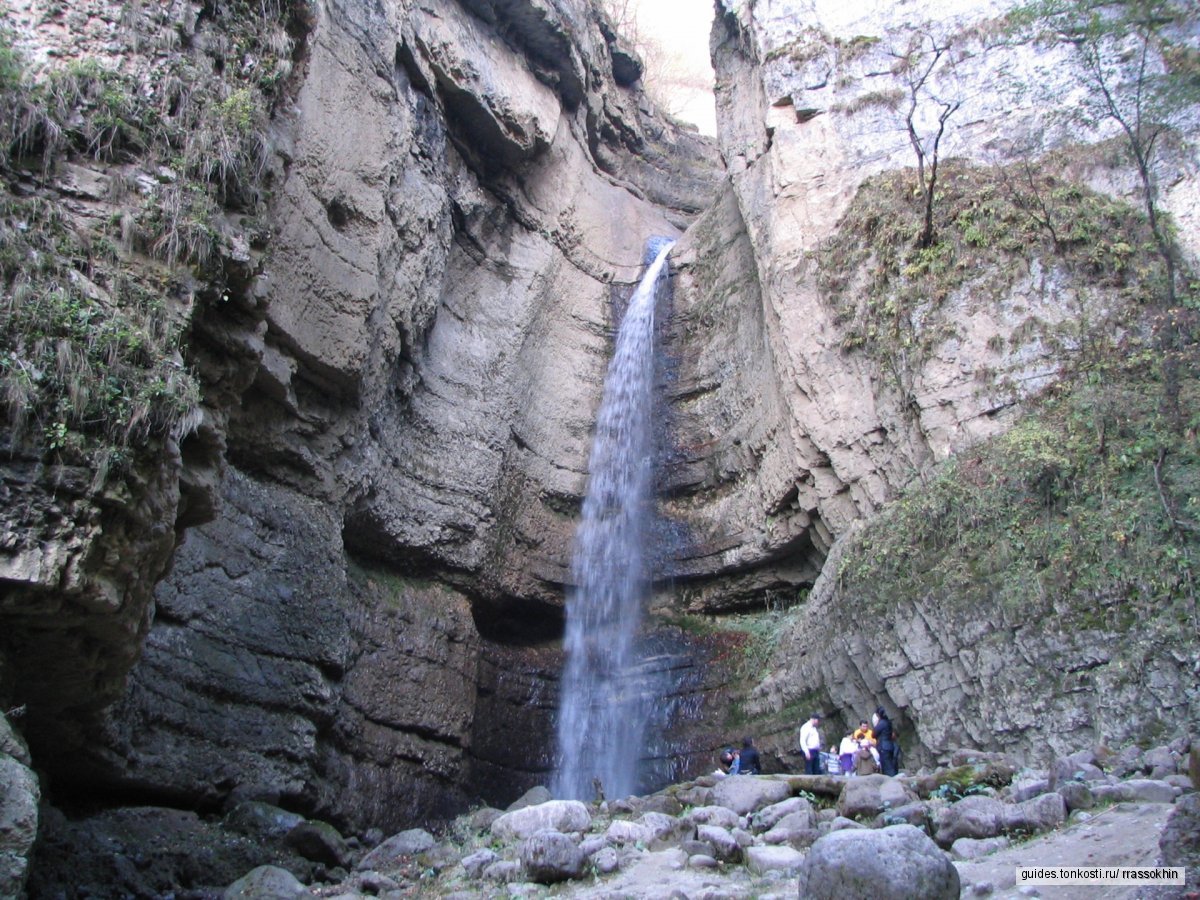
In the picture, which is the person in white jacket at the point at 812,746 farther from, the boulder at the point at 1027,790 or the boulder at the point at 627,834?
the boulder at the point at 1027,790

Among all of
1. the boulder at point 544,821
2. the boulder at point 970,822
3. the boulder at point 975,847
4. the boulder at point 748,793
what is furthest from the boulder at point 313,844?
the boulder at point 975,847

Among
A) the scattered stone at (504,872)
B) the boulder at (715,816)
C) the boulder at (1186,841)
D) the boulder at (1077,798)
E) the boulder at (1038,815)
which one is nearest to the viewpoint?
the boulder at (1186,841)

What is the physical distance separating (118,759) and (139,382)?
417cm

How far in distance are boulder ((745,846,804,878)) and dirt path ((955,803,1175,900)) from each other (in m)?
1.18

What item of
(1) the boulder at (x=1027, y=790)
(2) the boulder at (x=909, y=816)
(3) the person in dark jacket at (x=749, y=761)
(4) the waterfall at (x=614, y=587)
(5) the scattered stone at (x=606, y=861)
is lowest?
(5) the scattered stone at (x=606, y=861)

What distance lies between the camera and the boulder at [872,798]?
25.9 feet

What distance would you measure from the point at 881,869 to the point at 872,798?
3.23 m

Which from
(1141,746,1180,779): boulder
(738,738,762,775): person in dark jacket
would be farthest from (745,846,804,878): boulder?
(738,738,762,775): person in dark jacket

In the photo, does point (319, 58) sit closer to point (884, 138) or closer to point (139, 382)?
point (139, 382)

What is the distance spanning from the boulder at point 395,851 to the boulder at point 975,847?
5.59 meters

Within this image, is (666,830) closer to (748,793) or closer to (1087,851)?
(748,793)

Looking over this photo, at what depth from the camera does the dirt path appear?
5008 mm

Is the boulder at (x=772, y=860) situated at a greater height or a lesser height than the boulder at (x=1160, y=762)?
lesser

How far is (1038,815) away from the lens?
665 centimetres
